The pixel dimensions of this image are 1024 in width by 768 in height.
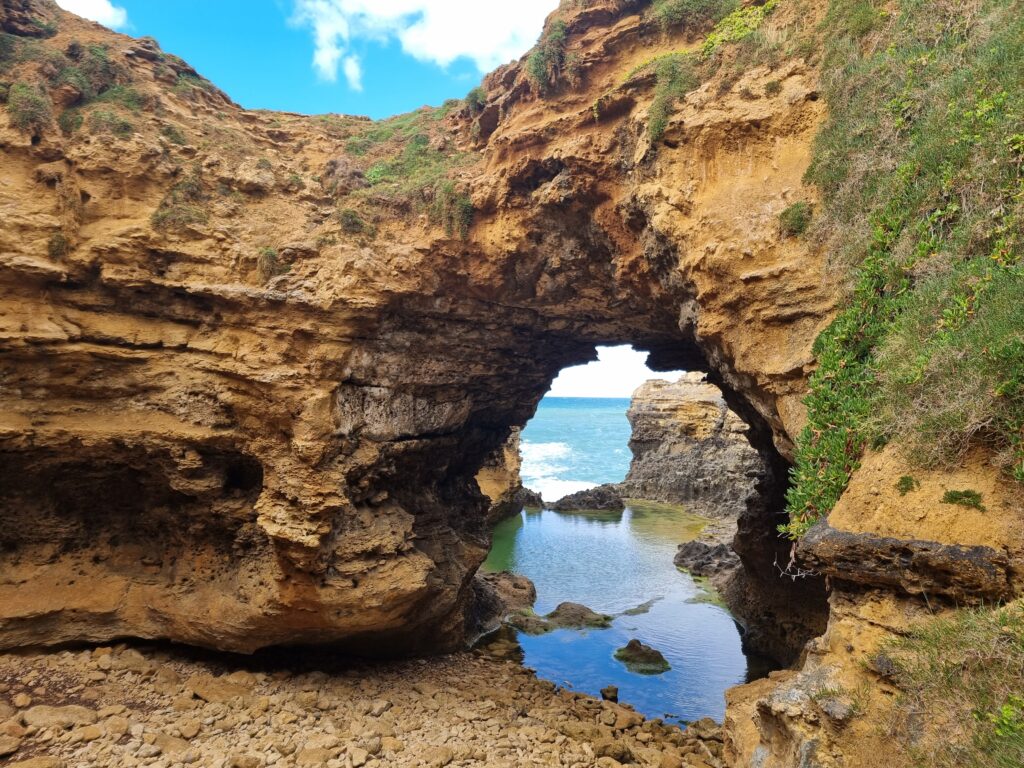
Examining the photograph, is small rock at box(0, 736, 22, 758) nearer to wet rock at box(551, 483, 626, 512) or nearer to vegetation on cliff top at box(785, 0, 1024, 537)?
vegetation on cliff top at box(785, 0, 1024, 537)

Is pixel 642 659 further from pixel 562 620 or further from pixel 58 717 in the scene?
pixel 58 717

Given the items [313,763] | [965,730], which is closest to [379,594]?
[313,763]

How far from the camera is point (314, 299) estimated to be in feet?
33.1

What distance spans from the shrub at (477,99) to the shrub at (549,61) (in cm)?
230

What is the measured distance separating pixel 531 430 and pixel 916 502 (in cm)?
11173

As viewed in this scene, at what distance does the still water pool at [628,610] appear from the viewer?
1211 cm

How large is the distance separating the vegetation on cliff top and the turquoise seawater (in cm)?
770

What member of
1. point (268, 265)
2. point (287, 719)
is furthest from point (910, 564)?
point (268, 265)

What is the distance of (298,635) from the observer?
33.8 ft

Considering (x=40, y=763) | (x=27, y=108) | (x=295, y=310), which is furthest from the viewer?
(x=295, y=310)

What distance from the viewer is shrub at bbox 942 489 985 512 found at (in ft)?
14.4

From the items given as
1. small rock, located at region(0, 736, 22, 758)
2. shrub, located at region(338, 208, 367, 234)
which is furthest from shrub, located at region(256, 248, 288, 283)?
small rock, located at region(0, 736, 22, 758)

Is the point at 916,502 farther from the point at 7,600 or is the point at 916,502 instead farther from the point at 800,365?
the point at 7,600

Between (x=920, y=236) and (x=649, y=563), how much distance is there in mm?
17942
